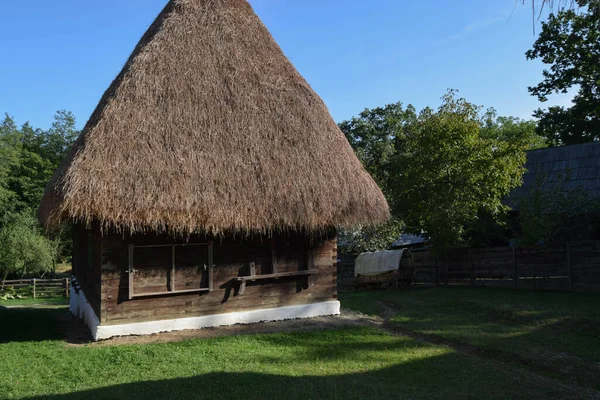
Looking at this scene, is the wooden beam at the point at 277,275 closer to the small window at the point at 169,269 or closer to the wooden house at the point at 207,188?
the wooden house at the point at 207,188

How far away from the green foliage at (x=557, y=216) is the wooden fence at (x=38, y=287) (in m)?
22.5

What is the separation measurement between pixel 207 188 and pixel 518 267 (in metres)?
11.7

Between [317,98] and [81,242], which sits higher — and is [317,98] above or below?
above

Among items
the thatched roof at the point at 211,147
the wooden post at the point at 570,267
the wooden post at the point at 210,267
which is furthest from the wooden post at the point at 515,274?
the wooden post at the point at 210,267

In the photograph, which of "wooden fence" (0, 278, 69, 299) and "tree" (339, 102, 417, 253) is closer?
"wooden fence" (0, 278, 69, 299)

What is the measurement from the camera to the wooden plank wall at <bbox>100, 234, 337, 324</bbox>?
9172 millimetres

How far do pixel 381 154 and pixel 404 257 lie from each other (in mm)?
18014

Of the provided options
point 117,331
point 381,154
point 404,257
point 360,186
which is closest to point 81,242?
point 117,331

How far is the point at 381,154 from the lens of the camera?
1412 inches

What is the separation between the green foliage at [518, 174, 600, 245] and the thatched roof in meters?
7.45

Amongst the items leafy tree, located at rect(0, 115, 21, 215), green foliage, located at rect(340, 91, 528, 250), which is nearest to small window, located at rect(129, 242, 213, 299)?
green foliage, located at rect(340, 91, 528, 250)

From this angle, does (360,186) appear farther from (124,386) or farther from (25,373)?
(25,373)

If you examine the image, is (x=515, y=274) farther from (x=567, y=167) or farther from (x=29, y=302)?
(x=29, y=302)

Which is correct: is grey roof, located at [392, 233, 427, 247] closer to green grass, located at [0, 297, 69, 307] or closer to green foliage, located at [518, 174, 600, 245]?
green foliage, located at [518, 174, 600, 245]
